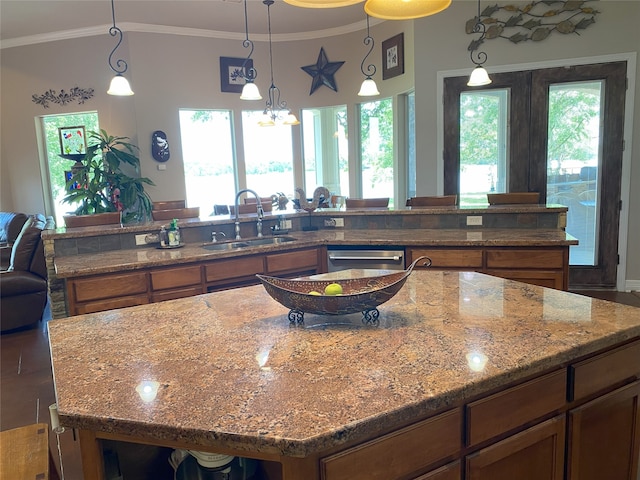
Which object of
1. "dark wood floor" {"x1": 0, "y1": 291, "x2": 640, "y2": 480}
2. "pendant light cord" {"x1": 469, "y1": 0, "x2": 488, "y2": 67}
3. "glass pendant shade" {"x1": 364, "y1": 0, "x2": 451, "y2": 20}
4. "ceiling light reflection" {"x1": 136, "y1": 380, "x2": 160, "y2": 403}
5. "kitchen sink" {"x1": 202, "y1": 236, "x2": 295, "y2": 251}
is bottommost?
"dark wood floor" {"x1": 0, "y1": 291, "x2": 640, "y2": 480}

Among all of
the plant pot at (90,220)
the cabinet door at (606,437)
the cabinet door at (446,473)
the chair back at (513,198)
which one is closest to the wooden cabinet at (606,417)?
the cabinet door at (606,437)

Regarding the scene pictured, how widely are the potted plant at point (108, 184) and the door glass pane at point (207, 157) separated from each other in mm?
768

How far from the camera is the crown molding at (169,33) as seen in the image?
255 inches

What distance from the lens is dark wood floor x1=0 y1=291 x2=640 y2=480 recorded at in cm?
244

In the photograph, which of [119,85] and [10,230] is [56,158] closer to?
[10,230]

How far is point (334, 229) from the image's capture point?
391 centimetres

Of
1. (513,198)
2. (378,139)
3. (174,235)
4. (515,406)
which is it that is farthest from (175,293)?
(378,139)

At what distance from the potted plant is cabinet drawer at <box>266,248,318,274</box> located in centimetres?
377

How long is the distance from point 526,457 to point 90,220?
3.35 metres

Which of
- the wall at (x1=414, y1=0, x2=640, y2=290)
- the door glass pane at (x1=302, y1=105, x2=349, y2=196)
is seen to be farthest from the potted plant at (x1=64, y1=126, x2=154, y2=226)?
the wall at (x1=414, y1=0, x2=640, y2=290)

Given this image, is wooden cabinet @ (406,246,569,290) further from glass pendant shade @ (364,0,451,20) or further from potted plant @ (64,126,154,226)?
Answer: potted plant @ (64,126,154,226)

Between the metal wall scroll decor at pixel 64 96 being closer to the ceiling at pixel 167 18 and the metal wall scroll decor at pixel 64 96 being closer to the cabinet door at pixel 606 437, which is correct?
the ceiling at pixel 167 18

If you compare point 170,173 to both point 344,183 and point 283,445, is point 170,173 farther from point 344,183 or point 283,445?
point 283,445

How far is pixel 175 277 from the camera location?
113 inches
